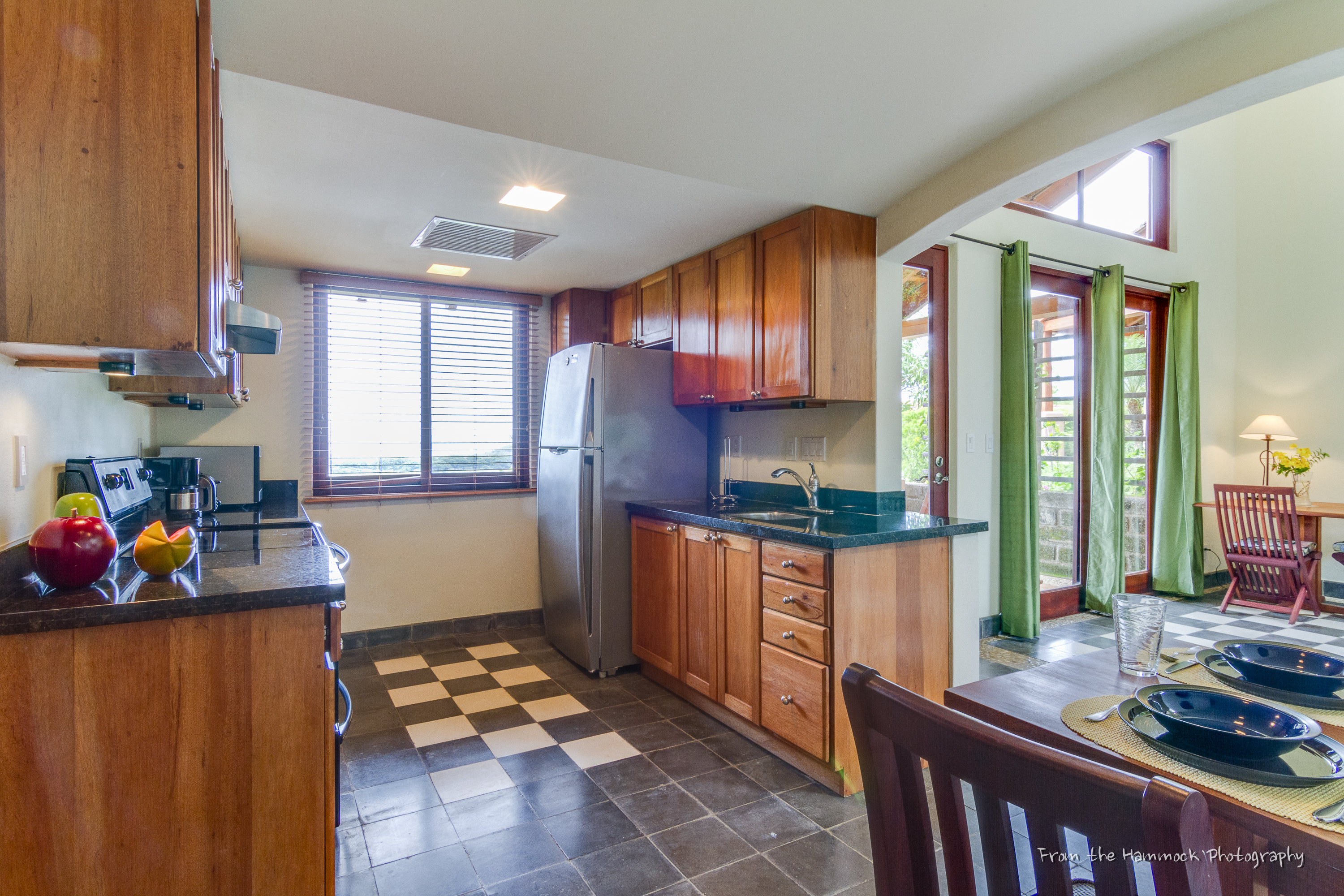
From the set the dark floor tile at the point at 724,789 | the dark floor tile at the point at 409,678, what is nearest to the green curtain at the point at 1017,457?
the dark floor tile at the point at 724,789

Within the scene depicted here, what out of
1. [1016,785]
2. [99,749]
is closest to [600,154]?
[99,749]

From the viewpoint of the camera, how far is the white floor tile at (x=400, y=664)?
362 cm

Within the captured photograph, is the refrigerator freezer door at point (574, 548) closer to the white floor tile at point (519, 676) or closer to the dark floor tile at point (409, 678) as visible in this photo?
the white floor tile at point (519, 676)

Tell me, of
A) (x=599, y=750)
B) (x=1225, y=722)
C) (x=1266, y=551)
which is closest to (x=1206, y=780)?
(x=1225, y=722)

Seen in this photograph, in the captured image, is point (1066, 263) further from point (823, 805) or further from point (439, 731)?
point (439, 731)

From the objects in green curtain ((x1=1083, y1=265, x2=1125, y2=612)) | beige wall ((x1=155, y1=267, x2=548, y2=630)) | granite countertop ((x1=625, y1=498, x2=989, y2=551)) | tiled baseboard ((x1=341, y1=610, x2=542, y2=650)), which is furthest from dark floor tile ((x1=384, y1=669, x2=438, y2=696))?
green curtain ((x1=1083, y1=265, x2=1125, y2=612))

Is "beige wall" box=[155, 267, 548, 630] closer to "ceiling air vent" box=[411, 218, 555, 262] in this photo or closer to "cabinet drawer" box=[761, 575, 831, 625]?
"ceiling air vent" box=[411, 218, 555, 262]

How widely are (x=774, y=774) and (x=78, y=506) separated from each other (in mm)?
2216

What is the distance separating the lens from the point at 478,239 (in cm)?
335

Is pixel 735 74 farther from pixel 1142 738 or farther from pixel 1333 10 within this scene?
pixel 1142 738

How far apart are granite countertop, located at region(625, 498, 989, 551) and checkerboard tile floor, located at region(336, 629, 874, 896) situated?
33.2 inches

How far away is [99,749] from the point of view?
1304mm

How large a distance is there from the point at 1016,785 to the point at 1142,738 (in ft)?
1.85

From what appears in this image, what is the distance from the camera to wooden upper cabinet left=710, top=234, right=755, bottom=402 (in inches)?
126
